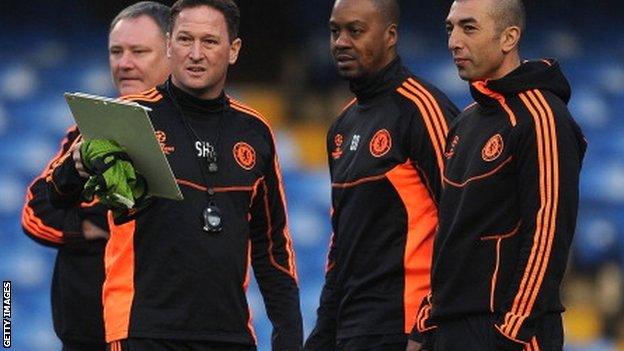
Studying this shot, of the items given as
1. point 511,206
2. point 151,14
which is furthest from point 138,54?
point 511,206

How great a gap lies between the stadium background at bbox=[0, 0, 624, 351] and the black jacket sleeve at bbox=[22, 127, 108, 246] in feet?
16.0

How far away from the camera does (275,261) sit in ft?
17.9

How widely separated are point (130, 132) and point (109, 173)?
15 centimetres

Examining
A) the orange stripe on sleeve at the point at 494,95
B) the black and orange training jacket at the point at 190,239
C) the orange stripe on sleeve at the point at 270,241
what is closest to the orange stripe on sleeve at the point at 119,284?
the black and orange training jacket at the point at 190,239

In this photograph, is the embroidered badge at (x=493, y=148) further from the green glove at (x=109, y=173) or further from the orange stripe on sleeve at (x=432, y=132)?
the green glove at (x=109, y=173)

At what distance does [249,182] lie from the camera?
17.2 ft

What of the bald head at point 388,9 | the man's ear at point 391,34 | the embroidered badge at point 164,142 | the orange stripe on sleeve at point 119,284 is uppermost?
the bald head at point 388,9

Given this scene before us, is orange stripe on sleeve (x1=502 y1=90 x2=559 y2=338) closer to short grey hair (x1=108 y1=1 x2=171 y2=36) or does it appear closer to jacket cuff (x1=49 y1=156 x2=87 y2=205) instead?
jacket cuff (x1=49 y1=156 x2=87 y2=205)

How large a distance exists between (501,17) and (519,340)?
1.06 m

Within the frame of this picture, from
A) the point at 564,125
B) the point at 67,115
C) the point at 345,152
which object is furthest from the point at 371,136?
the point at 67,115

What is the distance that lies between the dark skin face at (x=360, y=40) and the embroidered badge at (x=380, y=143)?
257 millimetres

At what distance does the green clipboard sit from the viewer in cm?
477

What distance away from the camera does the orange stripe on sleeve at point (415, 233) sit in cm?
554

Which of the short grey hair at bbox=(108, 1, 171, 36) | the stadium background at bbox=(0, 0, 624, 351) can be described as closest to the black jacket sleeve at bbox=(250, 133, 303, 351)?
the short grey hair at bbox=(108, 1, 171, 36)
